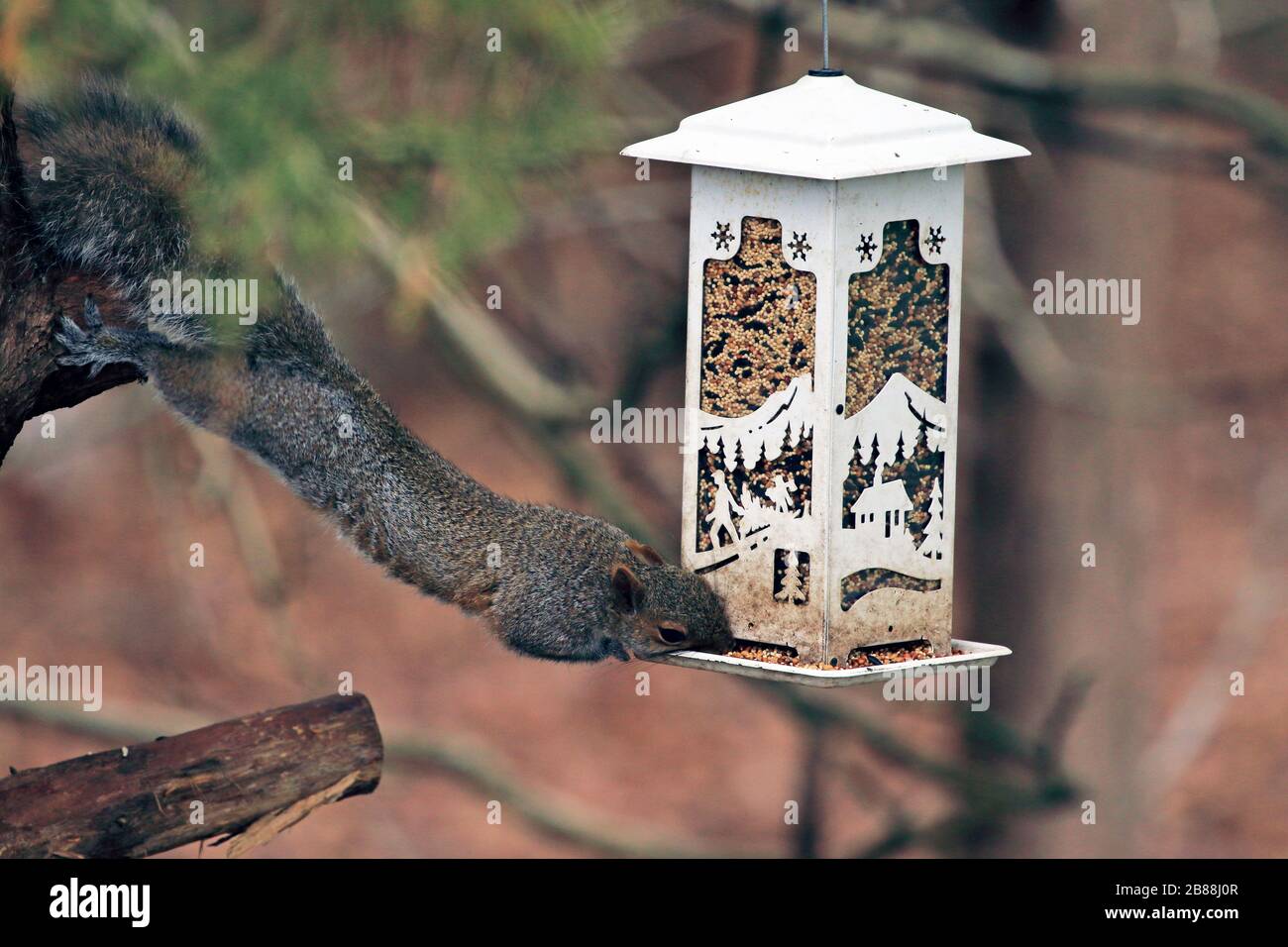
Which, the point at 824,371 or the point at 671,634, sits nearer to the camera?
the point at 824,371

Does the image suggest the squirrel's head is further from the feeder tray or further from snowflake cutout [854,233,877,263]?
snowflake cutout [854,233,877,263]

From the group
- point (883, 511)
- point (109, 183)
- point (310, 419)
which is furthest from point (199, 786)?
point (883, 511)

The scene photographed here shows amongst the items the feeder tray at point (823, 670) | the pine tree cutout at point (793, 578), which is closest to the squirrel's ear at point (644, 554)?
the feeder tray at point (823, 670)

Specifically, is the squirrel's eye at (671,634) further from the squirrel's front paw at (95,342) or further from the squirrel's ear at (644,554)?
the squirrel's front paw at (95,342)

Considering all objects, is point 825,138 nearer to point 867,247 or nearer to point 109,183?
point 867,247

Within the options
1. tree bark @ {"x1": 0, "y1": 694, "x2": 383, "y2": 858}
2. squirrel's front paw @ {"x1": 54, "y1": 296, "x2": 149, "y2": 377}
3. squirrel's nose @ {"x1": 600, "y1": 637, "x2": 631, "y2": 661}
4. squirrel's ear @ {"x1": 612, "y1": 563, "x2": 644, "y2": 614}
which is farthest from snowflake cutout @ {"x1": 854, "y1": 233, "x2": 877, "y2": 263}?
squirrel's front paw @ {"x1": 54, "y1": 296, "x2": 149, "y2": 377}
